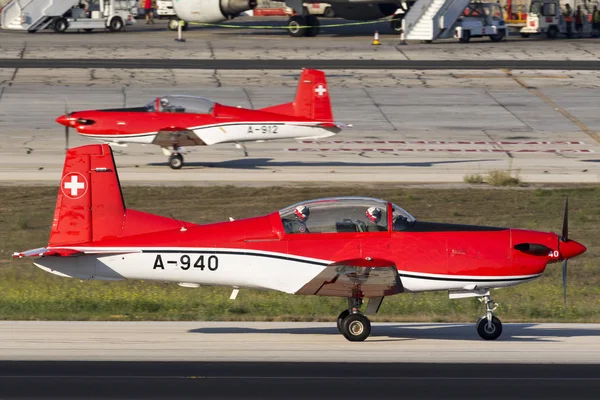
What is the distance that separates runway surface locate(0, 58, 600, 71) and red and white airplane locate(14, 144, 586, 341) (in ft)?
125

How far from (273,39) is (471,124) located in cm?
2636

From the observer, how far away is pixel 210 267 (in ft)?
47.8

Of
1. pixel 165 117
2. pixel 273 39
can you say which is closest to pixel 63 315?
pixel 165 117

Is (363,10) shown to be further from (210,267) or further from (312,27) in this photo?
(210,267)

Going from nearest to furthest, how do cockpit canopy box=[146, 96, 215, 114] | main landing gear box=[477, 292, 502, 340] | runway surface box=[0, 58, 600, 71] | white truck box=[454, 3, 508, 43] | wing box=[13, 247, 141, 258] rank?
1. wing box=[13, 247, 141, 258]
2. main landing gear box=[477, 292, 502, 340]
3. cockpit canopy box=[146, 96, 215, 114]
4. runway surface box=[0, 58, 600, 71]
5. white truck box=[454, 3, 508, 43]

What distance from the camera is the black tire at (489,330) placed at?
15125 millimetres

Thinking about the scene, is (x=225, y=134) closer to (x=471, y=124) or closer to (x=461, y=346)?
(x=471, y=124)

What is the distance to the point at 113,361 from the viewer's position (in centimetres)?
A: 1364

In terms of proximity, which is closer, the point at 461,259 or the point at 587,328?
the point at 461,259

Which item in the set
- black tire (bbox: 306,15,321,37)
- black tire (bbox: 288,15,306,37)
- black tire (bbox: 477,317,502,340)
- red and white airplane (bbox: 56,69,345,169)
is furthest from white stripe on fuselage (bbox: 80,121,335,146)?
black tire (bbox: 306,15,321,37)

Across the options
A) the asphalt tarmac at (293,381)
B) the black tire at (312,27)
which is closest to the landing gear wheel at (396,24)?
the black tire at (312,27)

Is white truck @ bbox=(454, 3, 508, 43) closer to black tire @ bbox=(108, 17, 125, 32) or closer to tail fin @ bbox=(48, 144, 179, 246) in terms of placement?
black tire @ bbox=(108, 17, 125, 32)

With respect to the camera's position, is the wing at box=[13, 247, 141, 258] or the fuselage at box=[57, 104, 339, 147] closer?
the wing at box=[13, 247, 141, 258]

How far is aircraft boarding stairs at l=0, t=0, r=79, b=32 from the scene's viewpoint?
219 feet
